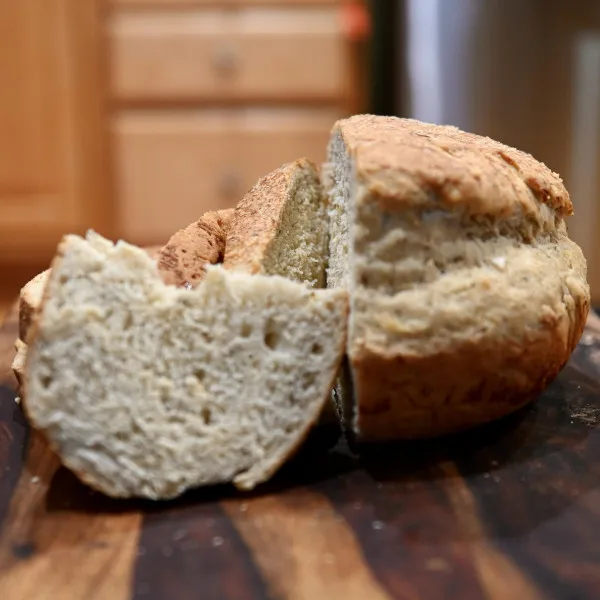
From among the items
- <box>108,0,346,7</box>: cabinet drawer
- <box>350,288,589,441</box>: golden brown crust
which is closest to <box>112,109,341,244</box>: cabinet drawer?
<box>108,0,346,7</box>: cabinet drawer

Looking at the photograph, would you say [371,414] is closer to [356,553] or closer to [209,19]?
[356,553]

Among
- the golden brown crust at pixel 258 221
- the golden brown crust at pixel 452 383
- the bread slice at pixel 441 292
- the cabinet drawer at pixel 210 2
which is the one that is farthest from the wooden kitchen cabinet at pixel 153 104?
the golden brown crust at pixel 452 383

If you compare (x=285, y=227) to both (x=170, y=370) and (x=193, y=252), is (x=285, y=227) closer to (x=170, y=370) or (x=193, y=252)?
(x=193, y=252)

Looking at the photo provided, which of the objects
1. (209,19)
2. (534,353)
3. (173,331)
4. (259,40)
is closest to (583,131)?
(259,40)

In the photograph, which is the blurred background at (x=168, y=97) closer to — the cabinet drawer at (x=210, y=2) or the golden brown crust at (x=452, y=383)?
the cabinet drawer at (x=210, y=2)

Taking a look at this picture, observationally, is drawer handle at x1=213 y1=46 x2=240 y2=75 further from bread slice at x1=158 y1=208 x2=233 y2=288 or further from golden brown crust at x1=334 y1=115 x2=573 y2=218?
golden brown crust at x1=334 y1=115 x2=573 y2=218
